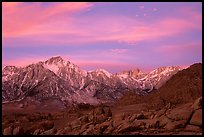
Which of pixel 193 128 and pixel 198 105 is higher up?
pixel 198 105

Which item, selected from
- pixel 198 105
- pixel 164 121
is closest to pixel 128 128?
pixel 164 121

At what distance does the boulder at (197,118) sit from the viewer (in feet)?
124

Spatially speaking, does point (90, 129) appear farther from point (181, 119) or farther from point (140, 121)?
point (181, 119)

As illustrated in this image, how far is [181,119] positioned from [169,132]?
3117 mm

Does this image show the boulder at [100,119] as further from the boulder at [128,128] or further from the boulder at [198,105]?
the boulder at [198,105]

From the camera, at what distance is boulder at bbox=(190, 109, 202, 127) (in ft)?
124

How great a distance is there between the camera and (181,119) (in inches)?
1538

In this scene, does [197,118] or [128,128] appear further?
[128,128]

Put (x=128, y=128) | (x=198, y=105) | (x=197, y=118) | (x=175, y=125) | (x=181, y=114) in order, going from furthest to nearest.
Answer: (x=198, y=105) < (x=181, y=114) < (x=128, y=128) < (x=197, y=118) < (x=175, y=125)

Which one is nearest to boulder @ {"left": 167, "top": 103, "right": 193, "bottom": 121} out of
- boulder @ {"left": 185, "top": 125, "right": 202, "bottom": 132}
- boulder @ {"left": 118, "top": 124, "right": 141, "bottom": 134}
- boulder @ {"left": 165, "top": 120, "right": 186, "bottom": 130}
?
boulder @ {"left": 165, "top": 120, "right": 186, "bottom": 130}

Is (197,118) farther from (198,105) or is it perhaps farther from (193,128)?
(198,105)

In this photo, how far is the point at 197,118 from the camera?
38.4 m

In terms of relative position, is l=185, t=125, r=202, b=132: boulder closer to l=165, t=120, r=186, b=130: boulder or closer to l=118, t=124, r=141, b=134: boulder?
l=165, t=120, r=186, b=130: boulder

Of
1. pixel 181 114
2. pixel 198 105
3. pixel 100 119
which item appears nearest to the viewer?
pixel 181 114
